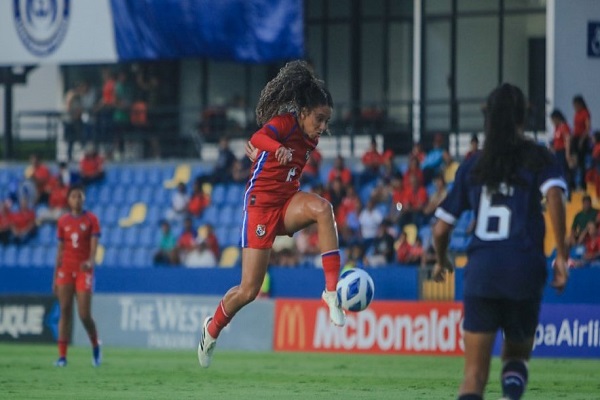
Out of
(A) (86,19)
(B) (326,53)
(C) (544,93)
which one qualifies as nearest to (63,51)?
(A) (86,19)

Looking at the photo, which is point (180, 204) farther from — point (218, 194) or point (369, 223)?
point (369, 223)

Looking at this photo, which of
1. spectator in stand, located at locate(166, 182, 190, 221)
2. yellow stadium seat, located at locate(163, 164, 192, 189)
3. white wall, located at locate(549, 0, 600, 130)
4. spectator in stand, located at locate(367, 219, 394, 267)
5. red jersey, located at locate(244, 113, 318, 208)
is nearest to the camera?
red jersey, located at locate(244, 113, 318, 208)

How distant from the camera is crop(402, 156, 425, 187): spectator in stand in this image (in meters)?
25.2

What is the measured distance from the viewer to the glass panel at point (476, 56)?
96.5 feet

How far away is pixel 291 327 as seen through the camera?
2222 cm

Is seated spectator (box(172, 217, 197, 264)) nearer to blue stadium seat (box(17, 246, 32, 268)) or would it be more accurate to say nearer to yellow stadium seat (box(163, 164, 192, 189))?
yellow stadium seat (box(163, 164, 192, 189))

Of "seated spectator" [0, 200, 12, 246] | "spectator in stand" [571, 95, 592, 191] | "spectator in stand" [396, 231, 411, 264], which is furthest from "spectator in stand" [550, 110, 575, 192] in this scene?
"seated spectator" [0, 200, 12, 246]

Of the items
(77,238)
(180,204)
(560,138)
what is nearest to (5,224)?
(180,204)

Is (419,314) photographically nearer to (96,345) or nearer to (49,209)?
(96,345)

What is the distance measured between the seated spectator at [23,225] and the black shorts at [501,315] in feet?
73.8

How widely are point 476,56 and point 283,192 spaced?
59.9ft

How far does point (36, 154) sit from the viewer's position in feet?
103

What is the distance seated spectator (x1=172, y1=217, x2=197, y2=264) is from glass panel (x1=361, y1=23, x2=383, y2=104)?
20.3 feet

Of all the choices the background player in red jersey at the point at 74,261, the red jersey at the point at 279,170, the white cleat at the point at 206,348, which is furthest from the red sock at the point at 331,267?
the background player in red jersey at the point at 74,261
